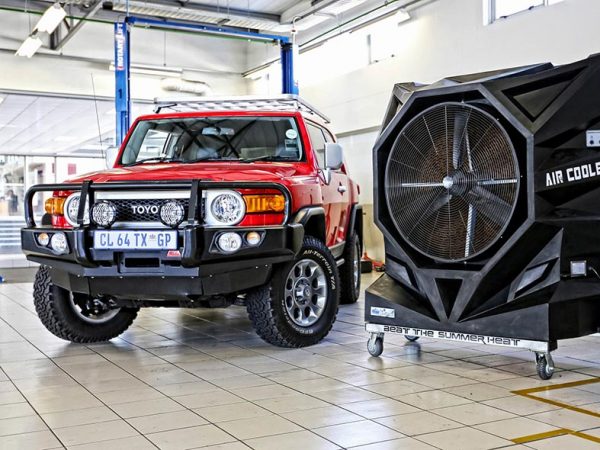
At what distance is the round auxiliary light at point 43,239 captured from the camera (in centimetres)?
499

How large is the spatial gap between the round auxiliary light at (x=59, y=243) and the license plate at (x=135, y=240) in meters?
0.27

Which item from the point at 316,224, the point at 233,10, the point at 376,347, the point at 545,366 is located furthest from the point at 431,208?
the point at 233,10

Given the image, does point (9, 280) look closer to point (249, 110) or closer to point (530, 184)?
point (249, 110)

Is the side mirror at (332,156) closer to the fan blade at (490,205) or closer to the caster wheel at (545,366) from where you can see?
the fan blade at (490,205)

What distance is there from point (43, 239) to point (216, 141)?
1.61 metres

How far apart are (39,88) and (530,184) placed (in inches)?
524

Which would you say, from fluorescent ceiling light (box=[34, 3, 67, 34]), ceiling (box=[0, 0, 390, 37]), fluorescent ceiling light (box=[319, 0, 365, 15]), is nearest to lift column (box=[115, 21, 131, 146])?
fluorescent ceiling light (box=[34, 3, 67, 34])

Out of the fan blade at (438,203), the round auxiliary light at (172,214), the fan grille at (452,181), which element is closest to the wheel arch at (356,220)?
the fan grille at (452,181)

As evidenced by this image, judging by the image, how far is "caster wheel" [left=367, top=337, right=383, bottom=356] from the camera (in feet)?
16.0

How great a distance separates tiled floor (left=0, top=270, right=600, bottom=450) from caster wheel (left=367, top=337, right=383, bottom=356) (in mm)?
77

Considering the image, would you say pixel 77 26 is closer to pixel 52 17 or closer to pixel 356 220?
pixel 52 17

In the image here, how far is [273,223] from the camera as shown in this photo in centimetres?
483

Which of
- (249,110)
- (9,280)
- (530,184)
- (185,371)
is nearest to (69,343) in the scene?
→ (185,371)

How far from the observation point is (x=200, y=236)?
14.9ft
